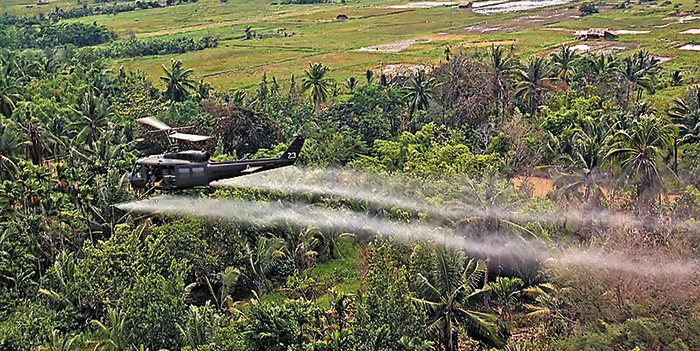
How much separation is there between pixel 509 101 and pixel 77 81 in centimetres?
4178

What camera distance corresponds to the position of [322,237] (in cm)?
3203

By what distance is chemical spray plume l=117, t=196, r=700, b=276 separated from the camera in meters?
21.3

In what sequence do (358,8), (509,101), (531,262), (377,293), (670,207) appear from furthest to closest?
(358,8)
(509,101)
(670,207)
(531,262)
(377,293)

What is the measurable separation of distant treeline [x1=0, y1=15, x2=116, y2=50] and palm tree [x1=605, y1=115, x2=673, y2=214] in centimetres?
9959

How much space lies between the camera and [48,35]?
108188 mm

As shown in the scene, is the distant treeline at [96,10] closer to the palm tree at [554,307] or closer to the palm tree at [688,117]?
the palm tree at [688,117]

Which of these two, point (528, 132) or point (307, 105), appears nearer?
point (528, 132)

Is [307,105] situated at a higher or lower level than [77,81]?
lower

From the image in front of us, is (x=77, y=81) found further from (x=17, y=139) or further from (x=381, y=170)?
(x=381, y=170)

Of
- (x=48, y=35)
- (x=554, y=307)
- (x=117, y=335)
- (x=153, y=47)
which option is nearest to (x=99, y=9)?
(x=48, y=35)

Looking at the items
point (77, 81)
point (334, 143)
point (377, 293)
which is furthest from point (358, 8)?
point (377, 293)

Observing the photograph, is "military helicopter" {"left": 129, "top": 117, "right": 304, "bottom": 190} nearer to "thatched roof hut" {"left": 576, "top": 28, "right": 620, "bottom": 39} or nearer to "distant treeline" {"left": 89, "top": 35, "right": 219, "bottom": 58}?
"distant treeline" {"left": 89, "top": 35, "right": 219, "bottom": 58}

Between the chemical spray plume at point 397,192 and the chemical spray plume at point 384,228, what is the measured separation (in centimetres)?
103

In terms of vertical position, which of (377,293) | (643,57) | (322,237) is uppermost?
(643,57)
